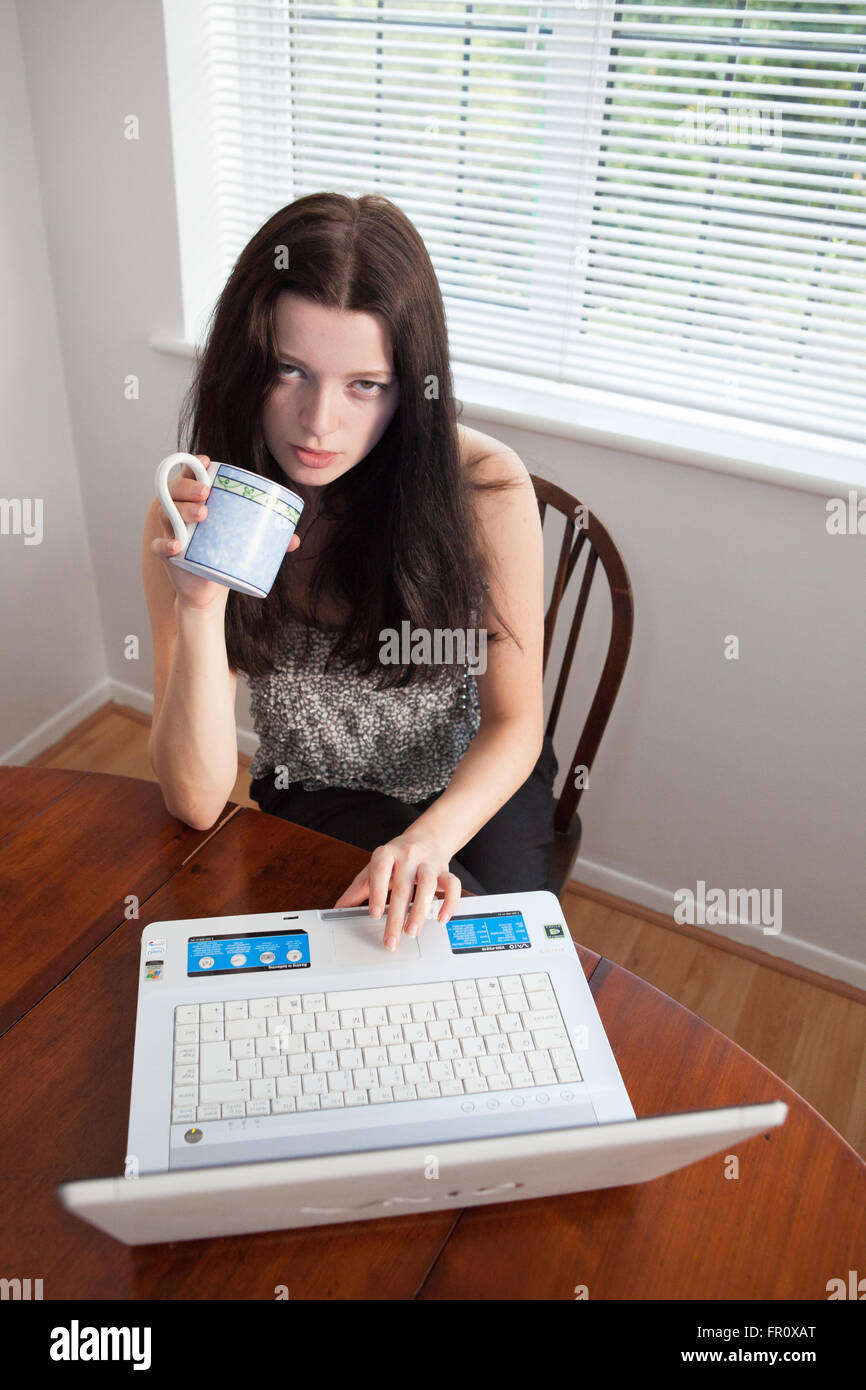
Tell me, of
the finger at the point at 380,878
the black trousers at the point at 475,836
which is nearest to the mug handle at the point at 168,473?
the finger at the point at 380,878

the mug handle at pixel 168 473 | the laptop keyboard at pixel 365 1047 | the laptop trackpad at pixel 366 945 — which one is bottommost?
the laptop keyboard at pixel 365 1047

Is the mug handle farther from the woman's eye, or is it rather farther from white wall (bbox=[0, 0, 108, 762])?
white wall (bbox=[0, 0, 108, 762])

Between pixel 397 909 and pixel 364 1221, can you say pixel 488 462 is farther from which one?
pixel 364 1221

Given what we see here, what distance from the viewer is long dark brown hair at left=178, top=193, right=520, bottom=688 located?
3.22 ft

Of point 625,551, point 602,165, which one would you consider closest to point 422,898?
point 625,551

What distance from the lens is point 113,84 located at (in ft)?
5.71

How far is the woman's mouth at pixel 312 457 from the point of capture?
1.05 meters

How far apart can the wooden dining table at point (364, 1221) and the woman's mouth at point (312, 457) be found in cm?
44

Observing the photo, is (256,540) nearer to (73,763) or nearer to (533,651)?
(533,651)

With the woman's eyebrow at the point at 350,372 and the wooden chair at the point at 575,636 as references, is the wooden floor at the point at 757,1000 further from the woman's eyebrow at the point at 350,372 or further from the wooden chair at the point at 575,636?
the woman's eyebrow at the point at 350,372

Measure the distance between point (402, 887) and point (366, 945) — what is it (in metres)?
0.06

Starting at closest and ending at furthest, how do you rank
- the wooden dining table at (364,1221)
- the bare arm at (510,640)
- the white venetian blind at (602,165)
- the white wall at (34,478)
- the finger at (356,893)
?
the wooden dining table at (364,1221) → the finger at (356,893) → the bare arm at (510,640) → the white venetian blind at (602,165) → the white wall at (34,478)

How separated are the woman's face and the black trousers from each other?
1.47ft
